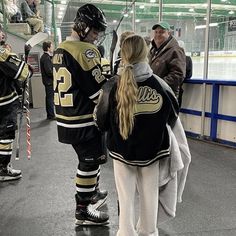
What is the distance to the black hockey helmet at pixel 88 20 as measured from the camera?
190cm

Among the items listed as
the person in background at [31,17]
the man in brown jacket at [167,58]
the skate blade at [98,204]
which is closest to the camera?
the skate blade at [98,204]

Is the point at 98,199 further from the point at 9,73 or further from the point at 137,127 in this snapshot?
the point at 9,73

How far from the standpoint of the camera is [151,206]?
166 cm

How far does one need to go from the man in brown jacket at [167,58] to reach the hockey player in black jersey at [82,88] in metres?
1.44

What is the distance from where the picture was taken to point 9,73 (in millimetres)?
2732

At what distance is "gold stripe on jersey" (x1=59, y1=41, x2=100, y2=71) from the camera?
6.17 feet

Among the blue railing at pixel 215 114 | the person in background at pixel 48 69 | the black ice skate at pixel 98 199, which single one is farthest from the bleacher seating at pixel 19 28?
the black ice skate at pixel 98 199

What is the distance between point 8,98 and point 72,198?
1.05 metres

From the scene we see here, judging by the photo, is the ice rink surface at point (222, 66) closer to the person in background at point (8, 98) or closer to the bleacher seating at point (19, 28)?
the person in background at point (8, 98)

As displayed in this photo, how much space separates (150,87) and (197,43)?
4.17 meters

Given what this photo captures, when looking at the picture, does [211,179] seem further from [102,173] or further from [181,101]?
[181,101]

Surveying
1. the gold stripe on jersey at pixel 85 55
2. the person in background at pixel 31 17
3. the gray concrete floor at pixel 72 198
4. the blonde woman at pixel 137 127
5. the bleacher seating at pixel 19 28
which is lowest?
the gray concrete floor at pixel 72 198

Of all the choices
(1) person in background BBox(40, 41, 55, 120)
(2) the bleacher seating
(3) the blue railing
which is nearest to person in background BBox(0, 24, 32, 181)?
(3) the blue railing

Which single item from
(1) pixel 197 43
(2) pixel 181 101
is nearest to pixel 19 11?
(1) pixel 197 43
